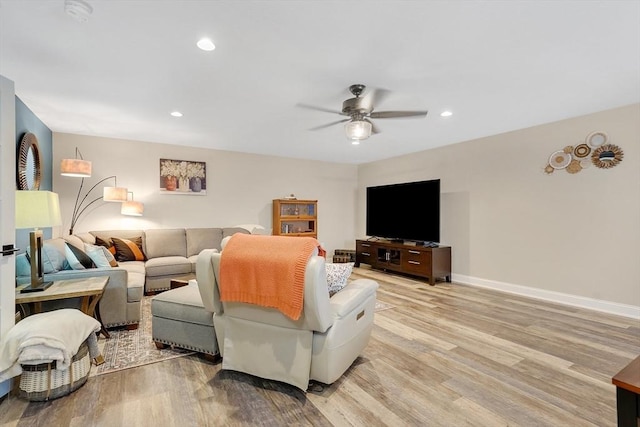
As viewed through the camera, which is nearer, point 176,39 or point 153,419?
point 153,419

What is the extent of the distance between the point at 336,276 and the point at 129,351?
1.87 m

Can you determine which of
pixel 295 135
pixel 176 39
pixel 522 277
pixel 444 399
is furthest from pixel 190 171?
pixel 522 277

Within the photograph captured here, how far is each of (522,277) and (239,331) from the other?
13.3ft

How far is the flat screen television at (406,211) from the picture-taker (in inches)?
198

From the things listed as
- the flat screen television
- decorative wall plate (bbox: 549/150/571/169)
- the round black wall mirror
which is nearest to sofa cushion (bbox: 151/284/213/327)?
the round black wall mirror

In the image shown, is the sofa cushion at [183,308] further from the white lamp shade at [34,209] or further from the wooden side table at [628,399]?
the wooden side table at [628,399]

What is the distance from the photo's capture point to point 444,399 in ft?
6.38

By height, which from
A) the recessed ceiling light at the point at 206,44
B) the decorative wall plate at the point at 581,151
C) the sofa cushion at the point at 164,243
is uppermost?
the recessed ceiling light at the point at 206,44

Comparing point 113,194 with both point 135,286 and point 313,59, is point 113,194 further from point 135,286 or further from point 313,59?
point 313,59

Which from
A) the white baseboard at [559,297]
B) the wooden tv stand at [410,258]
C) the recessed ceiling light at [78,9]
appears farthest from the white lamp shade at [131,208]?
the white baseboard at [559,297]

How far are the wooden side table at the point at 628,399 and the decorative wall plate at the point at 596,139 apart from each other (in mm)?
3632

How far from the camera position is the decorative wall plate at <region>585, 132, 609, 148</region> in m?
3.59

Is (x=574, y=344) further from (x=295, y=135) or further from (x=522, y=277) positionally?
(x=295, y=135)

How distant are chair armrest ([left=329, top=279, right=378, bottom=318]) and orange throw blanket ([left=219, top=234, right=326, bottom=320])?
1.06 feet
